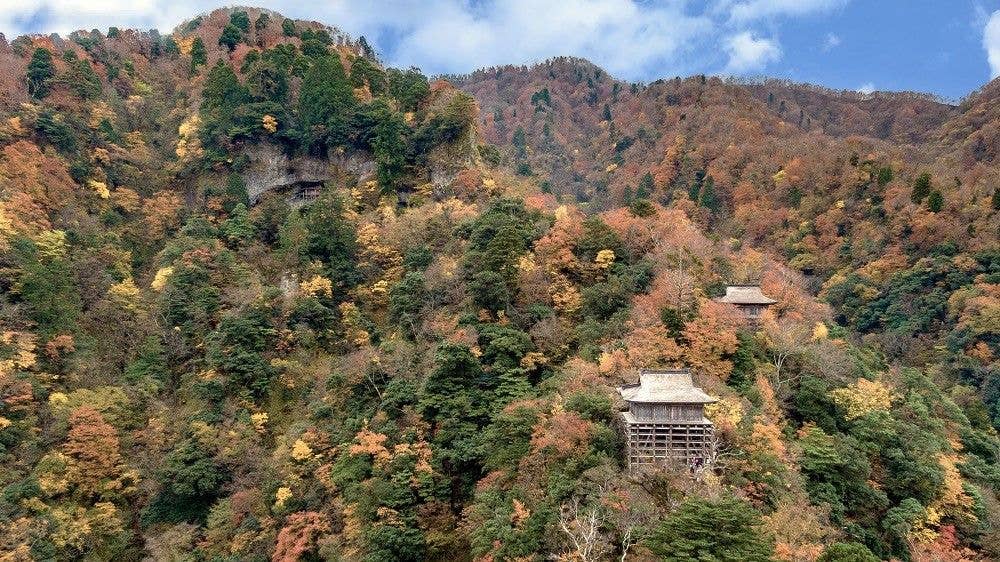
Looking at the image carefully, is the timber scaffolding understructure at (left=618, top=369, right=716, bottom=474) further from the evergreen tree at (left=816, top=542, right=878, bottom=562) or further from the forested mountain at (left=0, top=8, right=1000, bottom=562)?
the evergreen tree at (left=816, top=542, right=878, bottom=562)

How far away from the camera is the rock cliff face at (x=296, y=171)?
1905 inches

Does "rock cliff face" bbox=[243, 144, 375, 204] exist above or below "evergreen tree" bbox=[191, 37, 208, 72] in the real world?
below

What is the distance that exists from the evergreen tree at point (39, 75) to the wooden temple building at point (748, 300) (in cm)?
4733

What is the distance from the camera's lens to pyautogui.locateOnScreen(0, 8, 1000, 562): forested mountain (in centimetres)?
2359

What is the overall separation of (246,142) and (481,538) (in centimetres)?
3759

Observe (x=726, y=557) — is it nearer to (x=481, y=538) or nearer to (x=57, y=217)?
(x=481, y=538)

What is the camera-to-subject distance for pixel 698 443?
21.4 meters

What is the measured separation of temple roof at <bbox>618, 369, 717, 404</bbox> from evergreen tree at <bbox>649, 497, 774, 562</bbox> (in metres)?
4.61

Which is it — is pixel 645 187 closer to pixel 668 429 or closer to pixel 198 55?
pixel 198 55

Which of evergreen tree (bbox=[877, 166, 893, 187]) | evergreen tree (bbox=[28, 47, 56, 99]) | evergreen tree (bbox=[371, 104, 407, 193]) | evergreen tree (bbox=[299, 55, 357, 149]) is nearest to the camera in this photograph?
evergreen tree (bbox=[28, 47, 56, 99])

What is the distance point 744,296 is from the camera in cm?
3116

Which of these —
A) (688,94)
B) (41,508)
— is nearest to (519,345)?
(41,508)

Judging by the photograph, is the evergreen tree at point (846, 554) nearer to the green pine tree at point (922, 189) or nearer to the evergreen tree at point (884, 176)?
the green pine tree at point (922, 189)

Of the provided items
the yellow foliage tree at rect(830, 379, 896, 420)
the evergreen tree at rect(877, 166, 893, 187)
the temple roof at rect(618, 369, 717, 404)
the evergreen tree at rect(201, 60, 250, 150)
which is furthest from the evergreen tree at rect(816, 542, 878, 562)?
the evergreen tree at rect(877, 166, 893, 187)
